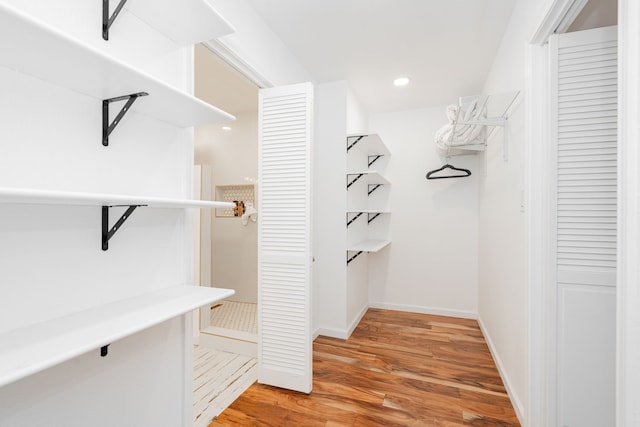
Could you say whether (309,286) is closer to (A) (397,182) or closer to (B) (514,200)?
(B) (514,200)

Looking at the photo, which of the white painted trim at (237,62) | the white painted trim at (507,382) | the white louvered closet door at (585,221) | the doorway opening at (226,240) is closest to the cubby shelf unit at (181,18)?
the white painted trim at (237,62)

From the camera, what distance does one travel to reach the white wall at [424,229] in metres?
3.40

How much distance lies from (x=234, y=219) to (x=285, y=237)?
225 centimetres

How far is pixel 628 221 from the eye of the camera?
0.76m

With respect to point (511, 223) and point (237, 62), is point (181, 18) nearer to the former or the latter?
point (237, 62)

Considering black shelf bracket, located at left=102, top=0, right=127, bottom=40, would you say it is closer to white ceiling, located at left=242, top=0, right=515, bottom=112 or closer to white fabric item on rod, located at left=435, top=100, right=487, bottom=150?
white ceiling, located at left=242, top=0, right=515, bottom=112

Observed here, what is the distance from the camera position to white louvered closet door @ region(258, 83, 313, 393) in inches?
77.1

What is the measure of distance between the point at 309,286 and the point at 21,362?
4.70ft

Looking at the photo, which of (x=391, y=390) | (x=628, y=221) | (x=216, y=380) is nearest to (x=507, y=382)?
(x=391, y=390)

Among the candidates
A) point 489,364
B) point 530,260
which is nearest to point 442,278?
point 489,364

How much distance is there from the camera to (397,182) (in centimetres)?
367

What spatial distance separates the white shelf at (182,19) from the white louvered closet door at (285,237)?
2.48ft

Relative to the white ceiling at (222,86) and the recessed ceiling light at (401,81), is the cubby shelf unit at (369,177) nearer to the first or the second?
the recessed ceiling light at (401,81)

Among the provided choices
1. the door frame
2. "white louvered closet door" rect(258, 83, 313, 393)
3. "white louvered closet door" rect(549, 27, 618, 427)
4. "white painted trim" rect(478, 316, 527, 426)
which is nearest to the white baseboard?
"white painted trim" rect(478, 316, 527, 426)
